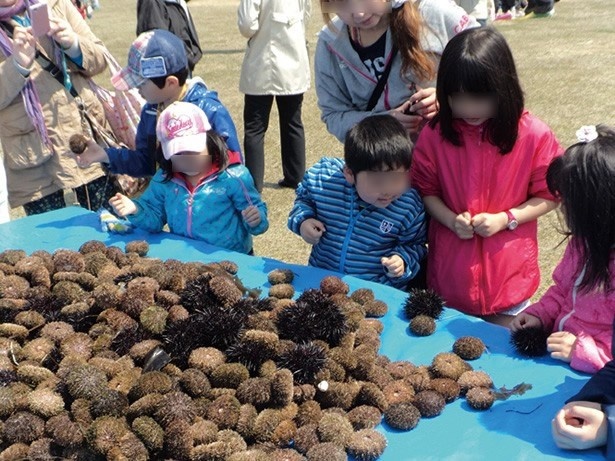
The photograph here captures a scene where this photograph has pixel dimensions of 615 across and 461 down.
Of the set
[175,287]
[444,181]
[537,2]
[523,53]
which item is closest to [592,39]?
[523,53]

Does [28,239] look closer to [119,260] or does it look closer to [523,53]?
[119,260]

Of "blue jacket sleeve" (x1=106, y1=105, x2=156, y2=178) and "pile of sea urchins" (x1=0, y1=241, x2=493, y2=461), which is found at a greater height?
"pile of sea urchins" (x1=0, y1=241, x2=493, y2=461)

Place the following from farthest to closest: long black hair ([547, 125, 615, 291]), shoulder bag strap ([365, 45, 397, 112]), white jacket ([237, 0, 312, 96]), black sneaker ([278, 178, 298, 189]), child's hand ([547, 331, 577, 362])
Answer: black sneaker ([278, 178, 298, 189]), white jacket ([237, 0, 312, 96]), shoulder bag strap ([365, 45, 397, 112]), child's hand ([547, 331, 577, 362]), long black hair ([547, 125, 615, 291])

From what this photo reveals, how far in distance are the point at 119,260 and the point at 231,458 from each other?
4.05ft

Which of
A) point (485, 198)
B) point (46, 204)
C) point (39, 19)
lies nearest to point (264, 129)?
point (46, 204)

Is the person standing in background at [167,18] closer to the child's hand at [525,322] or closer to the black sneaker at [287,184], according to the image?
the black sneaker at [287,184]

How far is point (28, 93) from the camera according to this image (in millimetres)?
3531

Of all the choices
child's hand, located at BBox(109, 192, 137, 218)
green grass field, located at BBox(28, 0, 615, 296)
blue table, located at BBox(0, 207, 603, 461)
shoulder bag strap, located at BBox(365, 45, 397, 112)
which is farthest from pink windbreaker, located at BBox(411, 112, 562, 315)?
green grass field, located at BBox(28, 0, 615, 296)

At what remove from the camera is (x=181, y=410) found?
71.3 inches

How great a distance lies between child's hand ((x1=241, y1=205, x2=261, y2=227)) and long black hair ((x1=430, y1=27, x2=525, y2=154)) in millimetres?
922

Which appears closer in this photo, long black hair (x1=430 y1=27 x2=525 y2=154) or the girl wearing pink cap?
long black hair (x1=430 y1=27 x2=525 y2=154)

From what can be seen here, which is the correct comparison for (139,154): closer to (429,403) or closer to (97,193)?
(97,193)

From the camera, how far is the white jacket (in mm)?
5320

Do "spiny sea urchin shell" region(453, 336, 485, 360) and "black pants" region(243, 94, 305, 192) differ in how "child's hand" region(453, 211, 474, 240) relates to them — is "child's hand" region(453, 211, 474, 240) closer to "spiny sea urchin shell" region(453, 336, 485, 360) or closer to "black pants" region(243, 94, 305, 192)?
"spiny sea urchin shell" region(453, 336, 485, 360)
